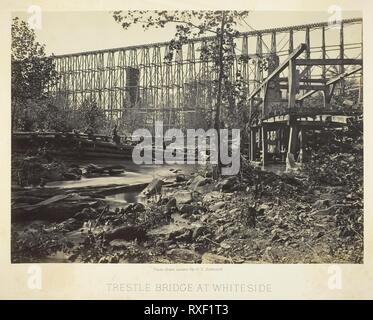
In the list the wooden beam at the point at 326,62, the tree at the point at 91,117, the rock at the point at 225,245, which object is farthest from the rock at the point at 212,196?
the wooden beam at the point at 326,62

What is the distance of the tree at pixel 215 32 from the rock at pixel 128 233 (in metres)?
0.89

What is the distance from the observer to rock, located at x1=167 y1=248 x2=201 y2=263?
4.52m

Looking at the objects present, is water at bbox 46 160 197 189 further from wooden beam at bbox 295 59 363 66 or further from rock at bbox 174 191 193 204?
wooden beam at bbox 295 59 363 66

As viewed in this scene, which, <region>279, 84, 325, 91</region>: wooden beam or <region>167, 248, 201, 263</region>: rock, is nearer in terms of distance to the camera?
<region>167, 248, 201, 263</region>: rock

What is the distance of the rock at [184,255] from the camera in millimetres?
4516

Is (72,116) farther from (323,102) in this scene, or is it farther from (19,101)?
(323,102)

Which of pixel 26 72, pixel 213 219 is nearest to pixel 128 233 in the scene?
pixel 213 219

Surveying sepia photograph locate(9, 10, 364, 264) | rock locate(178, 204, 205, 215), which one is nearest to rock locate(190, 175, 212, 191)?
sepia photograph locate(9, 10, 364, 264)

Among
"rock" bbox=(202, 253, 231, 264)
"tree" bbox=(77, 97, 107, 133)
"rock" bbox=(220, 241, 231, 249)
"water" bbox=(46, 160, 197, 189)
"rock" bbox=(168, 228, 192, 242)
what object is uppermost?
"tree" bbox=(77, 97, 107, 133)

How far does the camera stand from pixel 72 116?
4605 mm

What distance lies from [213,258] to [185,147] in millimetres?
976
